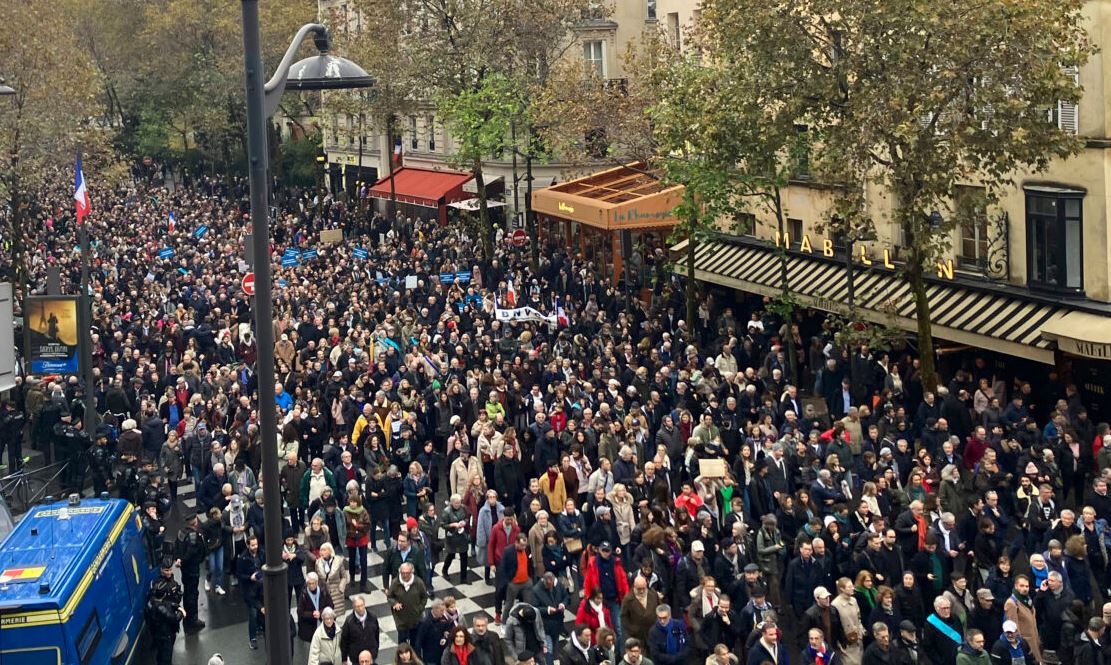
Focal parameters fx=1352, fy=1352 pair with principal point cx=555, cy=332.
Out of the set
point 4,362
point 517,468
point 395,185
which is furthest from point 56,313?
point 395,185

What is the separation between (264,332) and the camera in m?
9.11

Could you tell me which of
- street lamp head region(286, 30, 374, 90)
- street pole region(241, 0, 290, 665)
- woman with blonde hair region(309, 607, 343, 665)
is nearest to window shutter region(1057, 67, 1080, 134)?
woman with blonde hair region(309, 607, 343, 665)

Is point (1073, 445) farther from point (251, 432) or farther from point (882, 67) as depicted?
point (251, 432)

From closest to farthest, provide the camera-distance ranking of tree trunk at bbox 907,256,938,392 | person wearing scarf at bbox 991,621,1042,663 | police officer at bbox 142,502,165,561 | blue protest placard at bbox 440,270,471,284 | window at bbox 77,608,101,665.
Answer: window at bbox 77,608,101,665, person wearing scarf at bbox 991,621,1042,663, police officer at bbox 142,502,165,561, tree trunk at bbox 907,256,938,392, blue protest placard at bbox 440,270,471,284

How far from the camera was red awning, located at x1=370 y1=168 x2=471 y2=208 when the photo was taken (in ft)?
178

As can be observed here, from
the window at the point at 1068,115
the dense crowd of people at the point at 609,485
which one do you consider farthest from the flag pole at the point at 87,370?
the window at the point at 1068,115

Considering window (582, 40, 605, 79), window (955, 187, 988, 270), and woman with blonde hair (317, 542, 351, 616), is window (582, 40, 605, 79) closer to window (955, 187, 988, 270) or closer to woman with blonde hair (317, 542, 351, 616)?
window (955, 187, 988, 270)

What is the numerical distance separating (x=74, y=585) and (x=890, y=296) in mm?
19058

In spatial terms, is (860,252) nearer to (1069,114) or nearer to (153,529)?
(1069,114)

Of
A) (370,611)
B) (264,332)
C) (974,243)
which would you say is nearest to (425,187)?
(974,243)

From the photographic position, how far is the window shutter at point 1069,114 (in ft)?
78.0

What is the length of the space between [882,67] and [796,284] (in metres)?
9.62

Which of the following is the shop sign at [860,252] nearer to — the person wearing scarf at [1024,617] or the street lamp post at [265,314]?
the person wearing scarf at [1024,617]

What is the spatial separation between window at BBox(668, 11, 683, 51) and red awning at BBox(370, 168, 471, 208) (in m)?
11.9
